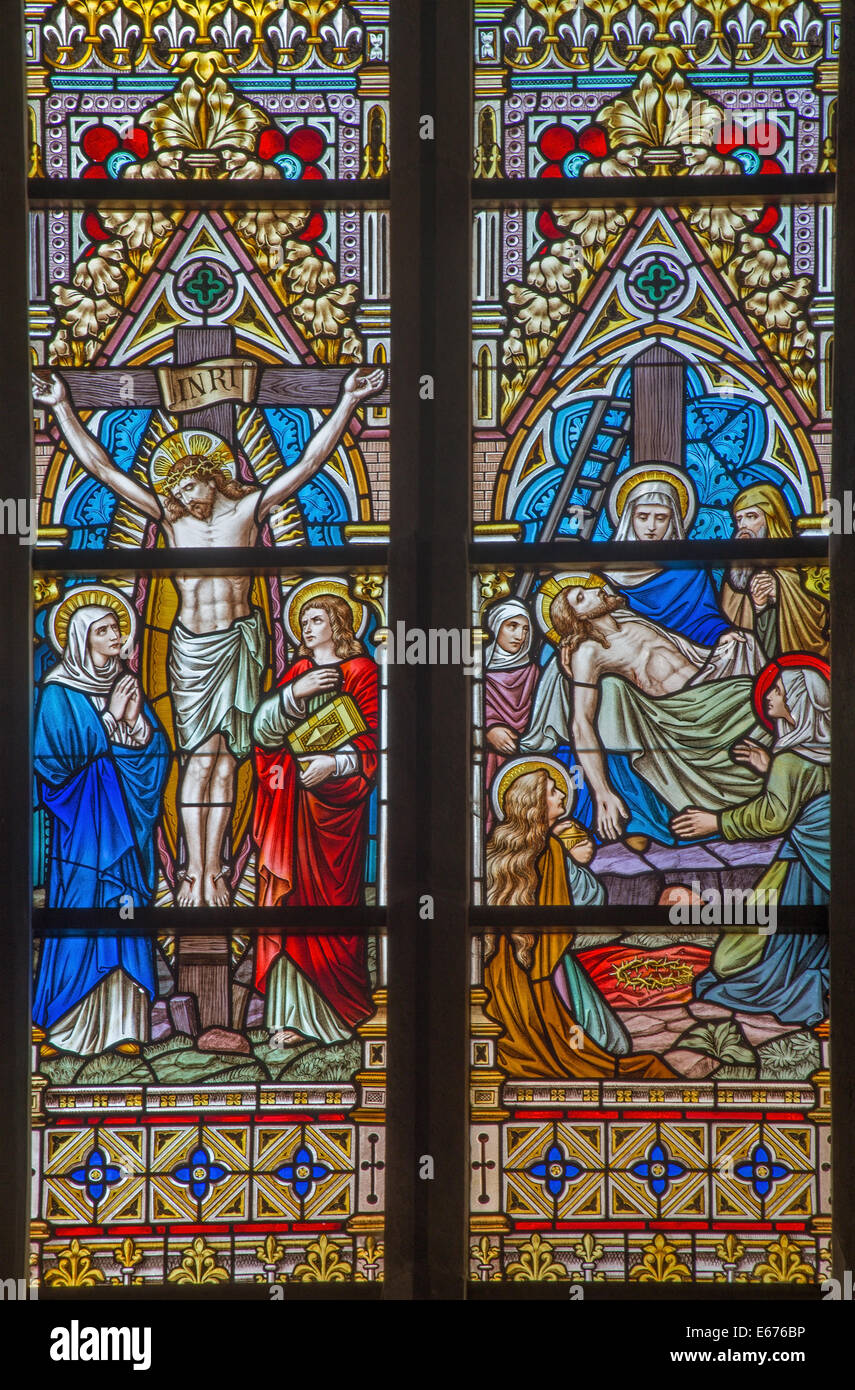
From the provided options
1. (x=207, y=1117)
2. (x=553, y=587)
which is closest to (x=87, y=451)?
(x=553, y=587)

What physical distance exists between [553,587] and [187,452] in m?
1.05

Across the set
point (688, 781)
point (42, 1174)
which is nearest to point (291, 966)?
point (42, 1174)

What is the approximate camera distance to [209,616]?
3.22m

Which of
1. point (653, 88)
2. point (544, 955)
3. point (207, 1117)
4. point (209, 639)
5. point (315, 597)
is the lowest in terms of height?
point (207, 1117)

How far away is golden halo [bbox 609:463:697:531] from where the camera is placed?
3225 millimetres

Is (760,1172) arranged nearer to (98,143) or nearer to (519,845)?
(519,845)

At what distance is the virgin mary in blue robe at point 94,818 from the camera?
3.18 m

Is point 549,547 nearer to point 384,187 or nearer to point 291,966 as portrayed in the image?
point 384,187

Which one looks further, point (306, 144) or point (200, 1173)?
point (306, 144)

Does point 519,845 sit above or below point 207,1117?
above

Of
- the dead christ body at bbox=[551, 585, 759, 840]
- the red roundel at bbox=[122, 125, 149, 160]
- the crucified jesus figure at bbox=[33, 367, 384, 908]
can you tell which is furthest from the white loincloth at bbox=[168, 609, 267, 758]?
the red roundel at bbox=[122, 125, 149, 160]

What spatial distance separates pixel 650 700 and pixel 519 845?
0.52 m

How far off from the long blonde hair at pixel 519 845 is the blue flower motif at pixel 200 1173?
1002 millimetres

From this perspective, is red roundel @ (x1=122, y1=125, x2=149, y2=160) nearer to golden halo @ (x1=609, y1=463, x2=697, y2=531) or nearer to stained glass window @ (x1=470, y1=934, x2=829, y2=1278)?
golden halo @ (x1=609, y1=463, x2=697, y2=531)
